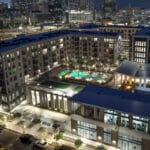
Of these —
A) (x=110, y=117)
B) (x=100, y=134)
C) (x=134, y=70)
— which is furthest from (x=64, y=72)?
(x=110, y=117)

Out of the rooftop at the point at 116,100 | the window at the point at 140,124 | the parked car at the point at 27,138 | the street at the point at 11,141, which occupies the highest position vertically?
the rooftop at the point at 116,100

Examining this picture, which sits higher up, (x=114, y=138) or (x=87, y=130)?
(x=87, y=130)

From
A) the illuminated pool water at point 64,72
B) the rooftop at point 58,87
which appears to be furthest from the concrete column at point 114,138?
the illuminated pool water at point 64,72

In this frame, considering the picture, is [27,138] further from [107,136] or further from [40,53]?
[40,53]

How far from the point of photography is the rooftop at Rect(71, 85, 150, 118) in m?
66.5

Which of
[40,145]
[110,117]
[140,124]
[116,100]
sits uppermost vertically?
[116,100]

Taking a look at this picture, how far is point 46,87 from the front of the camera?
A: 318ft

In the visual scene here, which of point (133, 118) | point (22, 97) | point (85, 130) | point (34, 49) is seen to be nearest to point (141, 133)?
point (133, 118)

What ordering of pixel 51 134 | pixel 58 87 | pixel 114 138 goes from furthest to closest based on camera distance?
pixel 58 87, pixel 51 134, pixel 114 138

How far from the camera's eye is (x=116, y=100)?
72.1 metres

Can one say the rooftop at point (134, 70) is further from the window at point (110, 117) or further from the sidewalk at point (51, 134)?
the window at point (110, 117)

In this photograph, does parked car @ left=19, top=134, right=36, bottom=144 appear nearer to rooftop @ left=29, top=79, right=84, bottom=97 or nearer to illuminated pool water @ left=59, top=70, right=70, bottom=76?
rooftop @ left=29, top=79, right=84, bottom=97

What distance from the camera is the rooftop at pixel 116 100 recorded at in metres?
66.5

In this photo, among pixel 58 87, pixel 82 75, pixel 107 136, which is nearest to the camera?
pixel 107 136
